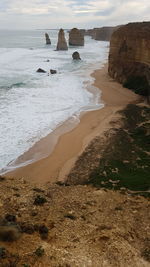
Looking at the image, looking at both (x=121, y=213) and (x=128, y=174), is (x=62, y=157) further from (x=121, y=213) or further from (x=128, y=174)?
(x=121, y=213)

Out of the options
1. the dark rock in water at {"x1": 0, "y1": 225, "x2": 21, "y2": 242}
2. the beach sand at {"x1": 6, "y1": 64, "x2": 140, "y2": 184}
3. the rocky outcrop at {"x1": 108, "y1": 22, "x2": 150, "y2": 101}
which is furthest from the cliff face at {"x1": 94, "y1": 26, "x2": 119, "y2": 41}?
the dark rock in water at {"x1": 0, "y1": 225, "x2": 21, "y2": 242}

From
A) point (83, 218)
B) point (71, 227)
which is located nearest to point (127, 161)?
point (83, 218)

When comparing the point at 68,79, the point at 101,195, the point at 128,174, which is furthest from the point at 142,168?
the point at 68,79

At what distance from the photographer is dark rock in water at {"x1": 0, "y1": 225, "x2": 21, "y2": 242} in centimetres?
692

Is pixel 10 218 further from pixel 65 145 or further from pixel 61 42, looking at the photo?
pixel 61 42

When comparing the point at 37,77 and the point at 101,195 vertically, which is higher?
the point at 37,77

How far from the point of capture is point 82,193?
10344 millimetres

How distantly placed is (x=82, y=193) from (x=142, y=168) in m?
3.51

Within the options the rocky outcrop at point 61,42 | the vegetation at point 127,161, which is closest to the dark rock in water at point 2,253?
the vegetation at point 127,161

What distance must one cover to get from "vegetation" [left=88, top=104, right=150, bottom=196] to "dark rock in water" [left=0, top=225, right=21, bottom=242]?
15.5ft

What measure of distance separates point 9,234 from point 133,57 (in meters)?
25.6

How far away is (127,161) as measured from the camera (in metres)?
13.2

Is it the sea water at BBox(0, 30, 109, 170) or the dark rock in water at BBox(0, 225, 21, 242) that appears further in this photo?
the sea water at BBox(0, 30, 109, 170)

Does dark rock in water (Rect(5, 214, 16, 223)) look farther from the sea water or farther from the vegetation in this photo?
the sea water
